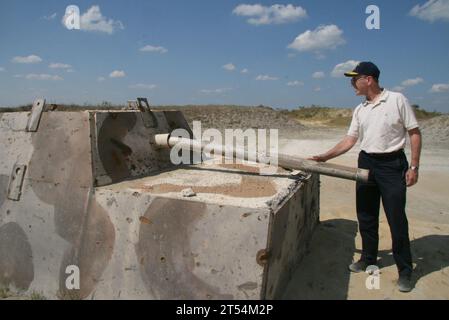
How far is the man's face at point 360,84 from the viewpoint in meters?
3.65

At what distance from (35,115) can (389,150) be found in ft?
10.1

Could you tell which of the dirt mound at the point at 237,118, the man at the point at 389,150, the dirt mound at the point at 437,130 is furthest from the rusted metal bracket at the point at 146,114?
the dirt mound at the point at 237,118

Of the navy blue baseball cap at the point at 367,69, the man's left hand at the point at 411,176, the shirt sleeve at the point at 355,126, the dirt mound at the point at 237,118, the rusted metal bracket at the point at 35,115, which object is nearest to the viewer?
the man's left hand at the point at 411,176

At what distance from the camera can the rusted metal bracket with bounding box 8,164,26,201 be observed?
144 inches

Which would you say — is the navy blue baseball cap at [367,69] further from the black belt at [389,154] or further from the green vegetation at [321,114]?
the green vegetation at [321,114]

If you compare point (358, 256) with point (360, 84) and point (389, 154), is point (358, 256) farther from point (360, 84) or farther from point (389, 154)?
point (360, 84)

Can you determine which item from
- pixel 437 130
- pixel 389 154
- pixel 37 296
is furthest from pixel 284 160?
pixel 437 130

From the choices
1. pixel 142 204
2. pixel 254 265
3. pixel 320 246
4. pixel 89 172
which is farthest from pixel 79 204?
pixel 320 246

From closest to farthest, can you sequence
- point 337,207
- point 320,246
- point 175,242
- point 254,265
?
point 254,265, point 175,242, point 320,246, point 337,207

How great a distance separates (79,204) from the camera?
3371 millimetres

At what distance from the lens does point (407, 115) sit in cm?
Result: 345

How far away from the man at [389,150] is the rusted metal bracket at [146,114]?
6.31ft
